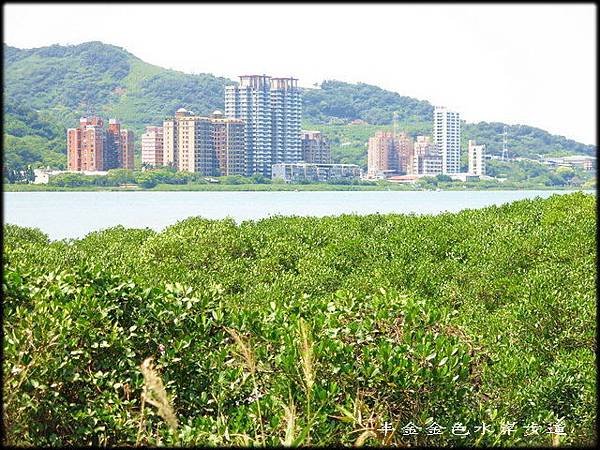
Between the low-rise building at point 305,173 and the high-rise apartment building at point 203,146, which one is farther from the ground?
the high-rise apartment building at point 203,146

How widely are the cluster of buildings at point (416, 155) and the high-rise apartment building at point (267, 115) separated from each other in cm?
531

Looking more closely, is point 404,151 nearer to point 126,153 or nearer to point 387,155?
point 387,155

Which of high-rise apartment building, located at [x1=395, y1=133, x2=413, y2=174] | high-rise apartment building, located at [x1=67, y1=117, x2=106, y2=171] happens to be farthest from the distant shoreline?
high-rise apartment building, located at [x1=395, y1=133, x2=413, y2=174]

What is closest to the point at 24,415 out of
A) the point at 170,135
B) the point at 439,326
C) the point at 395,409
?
the point at 395,409

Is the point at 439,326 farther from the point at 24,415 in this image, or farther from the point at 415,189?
the point at 415,189

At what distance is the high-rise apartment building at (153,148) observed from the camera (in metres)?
→ 54.9

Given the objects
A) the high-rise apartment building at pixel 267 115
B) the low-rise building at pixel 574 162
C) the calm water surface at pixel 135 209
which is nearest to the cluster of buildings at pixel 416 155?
the high-rise apartment building at pixel 267 115

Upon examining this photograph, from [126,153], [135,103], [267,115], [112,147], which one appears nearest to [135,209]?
[112,147]

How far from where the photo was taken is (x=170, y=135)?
2144 inches

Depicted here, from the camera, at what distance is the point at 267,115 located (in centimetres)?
6500

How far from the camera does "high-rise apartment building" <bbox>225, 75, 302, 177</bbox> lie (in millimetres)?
59281

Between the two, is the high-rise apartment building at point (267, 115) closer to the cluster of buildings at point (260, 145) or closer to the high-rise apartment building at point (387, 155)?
the cluster of buildings at point (260, 145)

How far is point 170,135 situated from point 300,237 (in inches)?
1756

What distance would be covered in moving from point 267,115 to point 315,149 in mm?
7286
